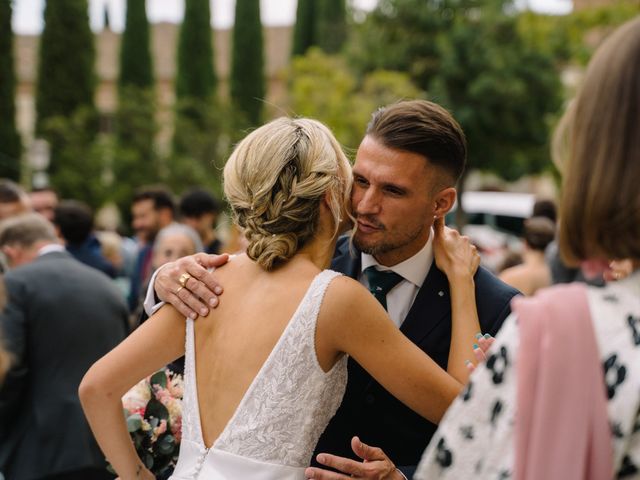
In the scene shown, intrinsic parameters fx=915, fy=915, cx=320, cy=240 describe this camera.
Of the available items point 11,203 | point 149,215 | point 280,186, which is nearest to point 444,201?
point 280,186

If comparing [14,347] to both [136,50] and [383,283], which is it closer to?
[383,283]

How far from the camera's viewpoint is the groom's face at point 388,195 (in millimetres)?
2914

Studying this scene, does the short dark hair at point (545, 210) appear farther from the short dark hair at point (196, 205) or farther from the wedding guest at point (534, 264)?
the short dark hair at point (196, 205)

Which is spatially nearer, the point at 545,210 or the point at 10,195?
the point at 10,195

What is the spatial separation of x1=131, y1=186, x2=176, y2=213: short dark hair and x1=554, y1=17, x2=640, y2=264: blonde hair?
25.7 ft

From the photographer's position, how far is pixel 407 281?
3.03 m

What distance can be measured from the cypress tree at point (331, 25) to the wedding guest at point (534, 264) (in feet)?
101

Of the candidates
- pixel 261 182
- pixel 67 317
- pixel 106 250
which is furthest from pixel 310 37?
pixel 261 182

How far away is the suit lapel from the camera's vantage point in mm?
2844

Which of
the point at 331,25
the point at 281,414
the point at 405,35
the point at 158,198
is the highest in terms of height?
the point at 281,414

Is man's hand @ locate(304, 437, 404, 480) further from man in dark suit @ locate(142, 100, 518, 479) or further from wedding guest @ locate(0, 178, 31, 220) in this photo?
wedding guest @ locate(0, 178, 31, 220)

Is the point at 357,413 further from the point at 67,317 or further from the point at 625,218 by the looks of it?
the point at 67,317

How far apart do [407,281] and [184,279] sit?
0.79m

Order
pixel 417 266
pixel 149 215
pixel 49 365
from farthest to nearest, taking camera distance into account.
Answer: pixel 149 215
pixel 49 365
pixel 417 266
